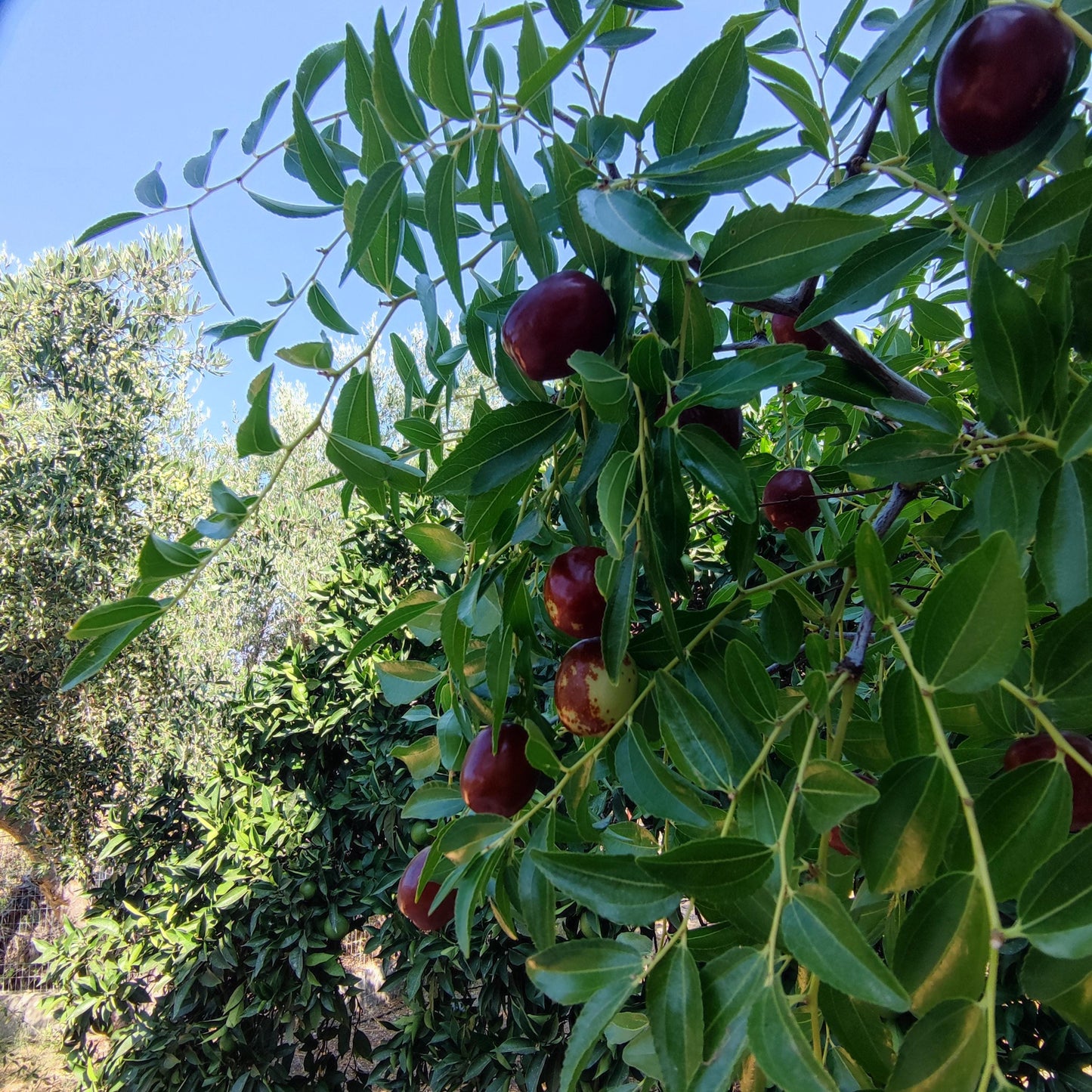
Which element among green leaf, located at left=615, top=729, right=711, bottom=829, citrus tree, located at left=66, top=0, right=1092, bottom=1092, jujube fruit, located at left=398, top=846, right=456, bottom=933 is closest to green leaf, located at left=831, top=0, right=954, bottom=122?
citrus tree, located at left=66, top=0, right=1092, bottom=1092

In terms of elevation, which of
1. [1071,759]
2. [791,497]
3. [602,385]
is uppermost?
[602,385]

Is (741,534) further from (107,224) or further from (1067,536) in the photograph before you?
(107,224)

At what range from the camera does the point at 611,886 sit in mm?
366

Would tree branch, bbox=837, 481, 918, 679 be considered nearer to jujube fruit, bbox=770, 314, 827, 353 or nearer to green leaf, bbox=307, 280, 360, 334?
jujube fruit, bbox=770, 314, 827, 353

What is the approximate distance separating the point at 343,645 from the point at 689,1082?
205 cm

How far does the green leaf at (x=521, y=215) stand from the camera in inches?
17.1

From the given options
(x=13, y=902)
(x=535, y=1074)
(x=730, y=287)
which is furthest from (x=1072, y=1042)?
(x=13, y=902)

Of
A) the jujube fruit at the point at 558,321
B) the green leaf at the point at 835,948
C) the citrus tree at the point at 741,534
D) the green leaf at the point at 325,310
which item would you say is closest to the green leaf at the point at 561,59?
the citrus tree at the point at 741,534

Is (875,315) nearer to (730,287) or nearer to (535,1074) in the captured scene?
(730,287)

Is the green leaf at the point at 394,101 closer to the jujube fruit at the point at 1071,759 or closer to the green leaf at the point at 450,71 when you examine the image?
the green leaf at the point at 450,71

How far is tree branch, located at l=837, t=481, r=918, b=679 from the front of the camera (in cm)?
42

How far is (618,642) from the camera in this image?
0.43 m

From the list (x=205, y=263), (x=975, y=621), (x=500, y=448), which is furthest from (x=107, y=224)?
(x=975, y=621)

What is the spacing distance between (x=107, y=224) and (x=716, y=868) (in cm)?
70
